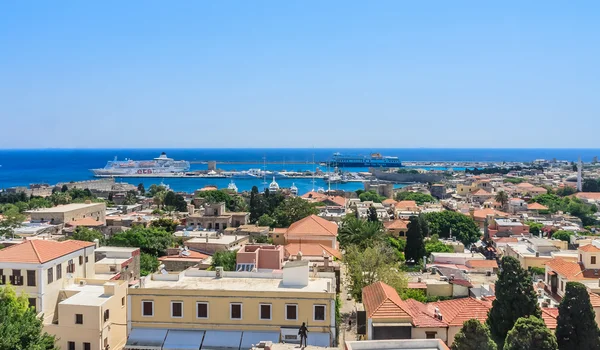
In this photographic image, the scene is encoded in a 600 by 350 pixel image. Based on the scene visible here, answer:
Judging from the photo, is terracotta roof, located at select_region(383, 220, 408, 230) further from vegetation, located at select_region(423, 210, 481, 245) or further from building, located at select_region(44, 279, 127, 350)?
building, located at select_region(44, 279, 127, 350)

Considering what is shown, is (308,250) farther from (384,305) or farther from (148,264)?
(384,305)

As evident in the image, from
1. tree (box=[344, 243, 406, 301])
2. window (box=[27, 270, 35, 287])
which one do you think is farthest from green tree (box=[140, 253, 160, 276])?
tree (box=[344, 243, 406, 301])

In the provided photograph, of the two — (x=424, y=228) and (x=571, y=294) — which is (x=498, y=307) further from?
(x=424, y=228)

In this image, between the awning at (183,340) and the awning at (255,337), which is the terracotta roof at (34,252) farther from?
the awning at (255,337)

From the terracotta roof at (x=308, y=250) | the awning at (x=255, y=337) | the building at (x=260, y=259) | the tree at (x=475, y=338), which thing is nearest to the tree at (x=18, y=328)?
the awning at (x=255, y=337)

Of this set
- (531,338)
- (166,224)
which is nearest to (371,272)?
(531,338)
